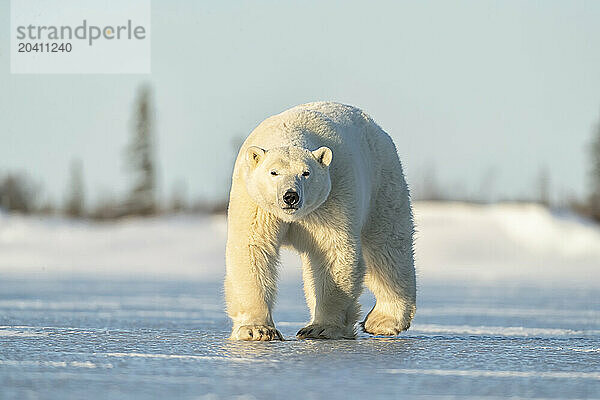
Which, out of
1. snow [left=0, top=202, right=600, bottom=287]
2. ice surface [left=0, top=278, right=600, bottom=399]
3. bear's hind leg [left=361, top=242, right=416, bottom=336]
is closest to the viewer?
ice surface [left=0, top=278, right=600, bottom=399]

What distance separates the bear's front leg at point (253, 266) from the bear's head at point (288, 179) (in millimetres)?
128

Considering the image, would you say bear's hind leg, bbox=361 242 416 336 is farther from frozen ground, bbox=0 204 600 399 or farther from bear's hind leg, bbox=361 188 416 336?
frozen ground, bbox=0 204 600 399

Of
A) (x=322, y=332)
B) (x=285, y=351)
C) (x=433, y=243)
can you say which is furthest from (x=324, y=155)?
(x=433, y=243)

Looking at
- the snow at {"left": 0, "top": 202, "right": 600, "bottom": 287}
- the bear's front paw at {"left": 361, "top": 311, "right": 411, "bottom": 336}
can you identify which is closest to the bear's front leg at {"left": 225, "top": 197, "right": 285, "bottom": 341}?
the bear's front paw at {"left": 361, "top": 311, "right": 411, "bottom": 336}

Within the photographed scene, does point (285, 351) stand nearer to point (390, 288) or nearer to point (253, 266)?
point (253, 266)

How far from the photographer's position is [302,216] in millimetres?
5539

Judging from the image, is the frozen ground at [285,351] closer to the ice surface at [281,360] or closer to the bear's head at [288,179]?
the ice surface at [281,360]

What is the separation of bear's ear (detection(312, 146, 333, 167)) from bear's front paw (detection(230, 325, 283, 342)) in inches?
37.5

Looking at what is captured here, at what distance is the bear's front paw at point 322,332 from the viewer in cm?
570

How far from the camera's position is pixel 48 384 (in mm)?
3475

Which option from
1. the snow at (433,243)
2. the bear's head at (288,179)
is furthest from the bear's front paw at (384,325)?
the snow at (433,243)

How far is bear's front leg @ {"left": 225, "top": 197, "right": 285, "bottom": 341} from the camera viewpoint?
18.1 ft

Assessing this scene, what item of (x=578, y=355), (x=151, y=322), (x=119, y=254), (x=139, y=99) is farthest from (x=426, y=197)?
(x=578, y=355)

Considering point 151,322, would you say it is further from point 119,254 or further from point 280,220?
point 119,254
